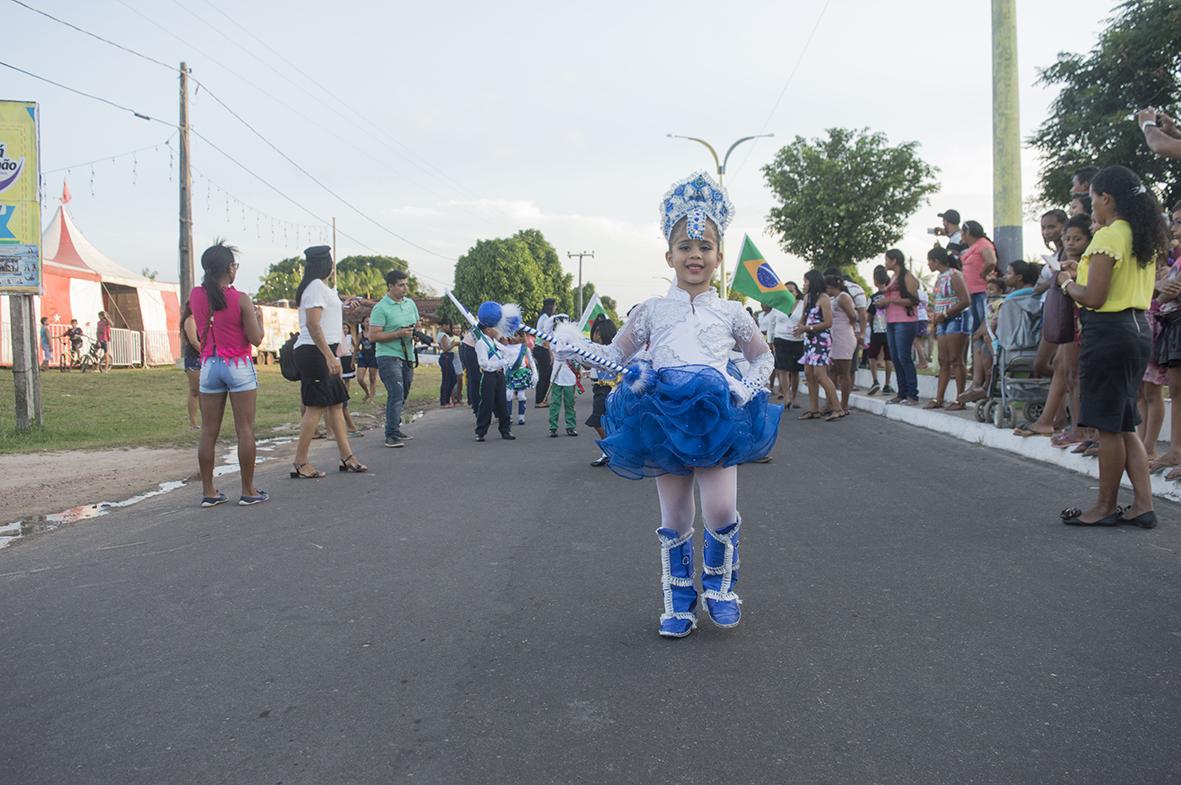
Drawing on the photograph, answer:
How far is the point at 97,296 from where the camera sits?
30.1m

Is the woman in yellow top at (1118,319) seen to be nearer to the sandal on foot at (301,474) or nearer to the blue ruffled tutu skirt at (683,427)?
the blue ruffled tutu skirt at (683,427)

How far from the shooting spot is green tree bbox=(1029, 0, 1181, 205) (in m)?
28.0

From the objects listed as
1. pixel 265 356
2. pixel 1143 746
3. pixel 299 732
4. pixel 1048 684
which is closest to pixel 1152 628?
pixel 1048 684

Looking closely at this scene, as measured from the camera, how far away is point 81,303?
1149 inches

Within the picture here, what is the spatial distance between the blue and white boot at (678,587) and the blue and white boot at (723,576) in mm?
82

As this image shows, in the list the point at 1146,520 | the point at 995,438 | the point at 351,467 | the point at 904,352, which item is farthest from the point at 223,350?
the point at 904,352

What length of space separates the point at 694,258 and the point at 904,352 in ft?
31.6

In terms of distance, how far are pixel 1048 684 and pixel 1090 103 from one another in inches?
1258

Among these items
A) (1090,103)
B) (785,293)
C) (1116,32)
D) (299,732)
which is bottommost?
(299,732)

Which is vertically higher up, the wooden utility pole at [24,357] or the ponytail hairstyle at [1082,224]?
the ponytail hairstyle at [1082,224]

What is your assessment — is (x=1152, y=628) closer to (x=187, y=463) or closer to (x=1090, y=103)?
(x=187, y=463)

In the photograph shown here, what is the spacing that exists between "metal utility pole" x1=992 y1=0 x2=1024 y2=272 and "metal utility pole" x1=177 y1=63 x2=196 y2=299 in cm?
1896

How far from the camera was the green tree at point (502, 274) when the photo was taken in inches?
2840

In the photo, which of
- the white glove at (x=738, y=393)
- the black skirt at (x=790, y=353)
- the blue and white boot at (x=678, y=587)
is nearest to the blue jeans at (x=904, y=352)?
the black skirt at (x=790, y=353)
